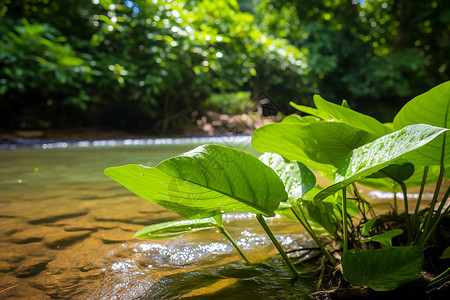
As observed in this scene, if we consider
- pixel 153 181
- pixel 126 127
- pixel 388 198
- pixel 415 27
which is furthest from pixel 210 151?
pixel 415 27

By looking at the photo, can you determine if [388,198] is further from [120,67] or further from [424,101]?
[120,67]

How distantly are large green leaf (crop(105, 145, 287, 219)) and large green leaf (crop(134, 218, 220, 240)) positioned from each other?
7 centimetres

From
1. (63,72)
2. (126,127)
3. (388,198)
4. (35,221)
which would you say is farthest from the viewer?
(126,127)

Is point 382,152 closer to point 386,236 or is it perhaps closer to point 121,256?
point 386,236

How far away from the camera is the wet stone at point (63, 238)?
2.30 ft

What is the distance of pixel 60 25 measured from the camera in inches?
188

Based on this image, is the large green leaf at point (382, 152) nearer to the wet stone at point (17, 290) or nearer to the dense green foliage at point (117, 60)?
the wet stone at point (17, 290)

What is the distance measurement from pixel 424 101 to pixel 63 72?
4589 millimetres

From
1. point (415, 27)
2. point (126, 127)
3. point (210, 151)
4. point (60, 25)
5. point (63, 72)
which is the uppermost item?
point (415, 27)

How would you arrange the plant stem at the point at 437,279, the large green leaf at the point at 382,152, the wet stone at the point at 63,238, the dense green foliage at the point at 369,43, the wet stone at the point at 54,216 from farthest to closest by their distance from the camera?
the dense green foliage at the point at 369,43, the wet stone at the point at 54,216, the wet stone at the point at 63,238, the plant stem at the point at 437,279, the large green leaf at the point at 382,152

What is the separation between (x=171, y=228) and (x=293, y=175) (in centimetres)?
22

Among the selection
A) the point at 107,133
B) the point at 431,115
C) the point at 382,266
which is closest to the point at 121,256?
the point at 382,266

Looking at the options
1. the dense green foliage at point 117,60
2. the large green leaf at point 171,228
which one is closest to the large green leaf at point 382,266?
the large green leaf at point 171,228

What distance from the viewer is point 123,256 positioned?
25.6 inches
